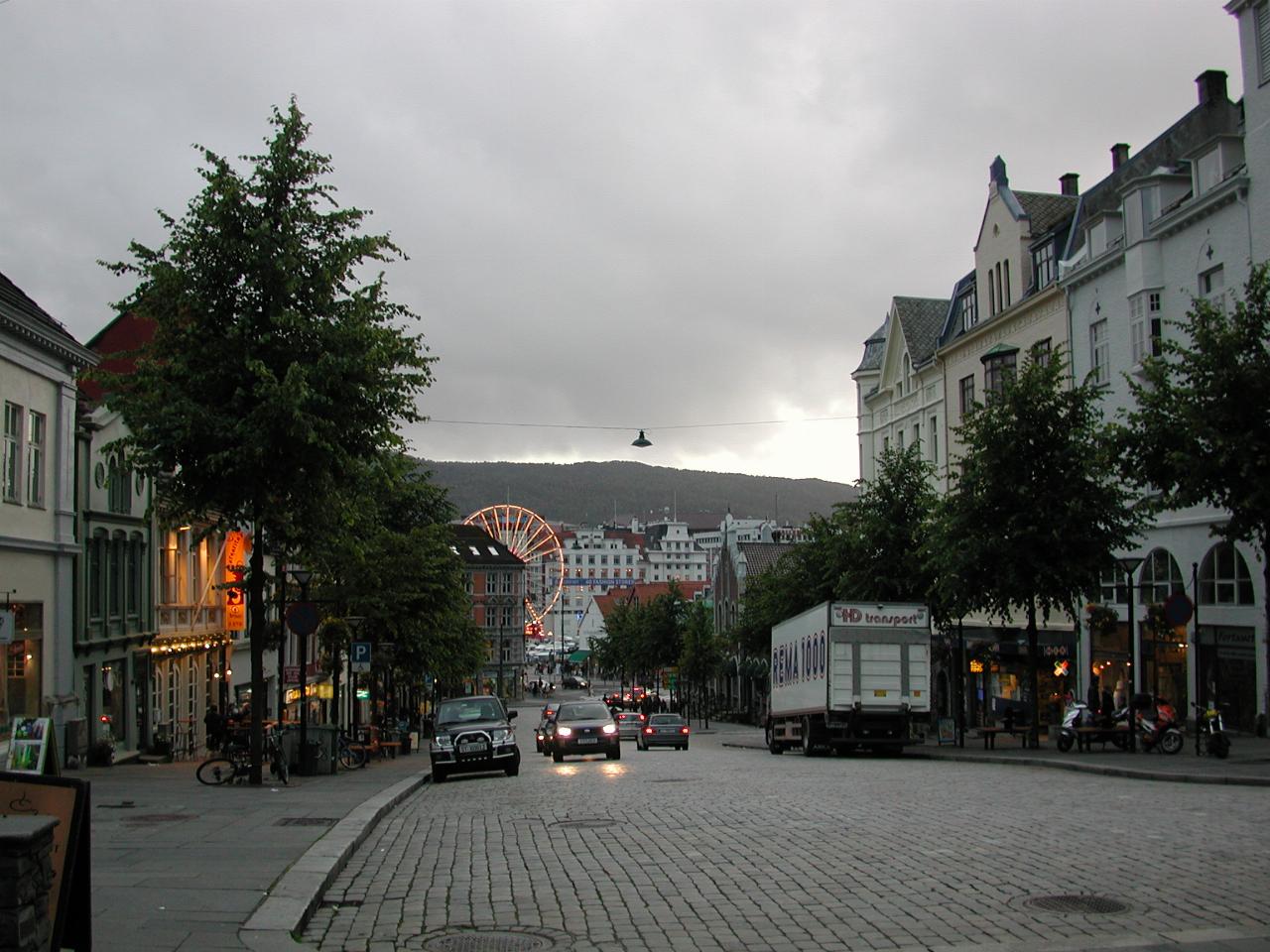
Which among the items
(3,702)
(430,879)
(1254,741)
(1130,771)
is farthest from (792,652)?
(430,879)

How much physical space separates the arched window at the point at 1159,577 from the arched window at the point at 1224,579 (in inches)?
43.9

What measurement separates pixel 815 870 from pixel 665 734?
3511cm

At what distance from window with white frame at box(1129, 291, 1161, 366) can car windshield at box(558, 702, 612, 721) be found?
17214mm

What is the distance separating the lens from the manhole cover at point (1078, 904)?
29.8 feet

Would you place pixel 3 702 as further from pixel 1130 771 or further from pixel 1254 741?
pixel 1254 741

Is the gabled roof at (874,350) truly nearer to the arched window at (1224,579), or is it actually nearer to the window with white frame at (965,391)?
the window with white frame at (965,391)

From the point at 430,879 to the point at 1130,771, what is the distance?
15.1 meters

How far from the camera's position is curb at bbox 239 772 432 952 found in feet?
27.3

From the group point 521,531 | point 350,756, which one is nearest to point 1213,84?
point 350,756

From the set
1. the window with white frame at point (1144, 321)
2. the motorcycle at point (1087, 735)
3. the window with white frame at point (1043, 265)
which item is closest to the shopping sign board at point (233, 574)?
the motorcycle at point (1087, 735)

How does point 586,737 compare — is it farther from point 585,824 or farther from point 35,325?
point 585,824

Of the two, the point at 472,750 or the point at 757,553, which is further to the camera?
the point at 757,553

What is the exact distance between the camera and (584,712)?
119 ft

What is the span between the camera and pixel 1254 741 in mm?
28391
